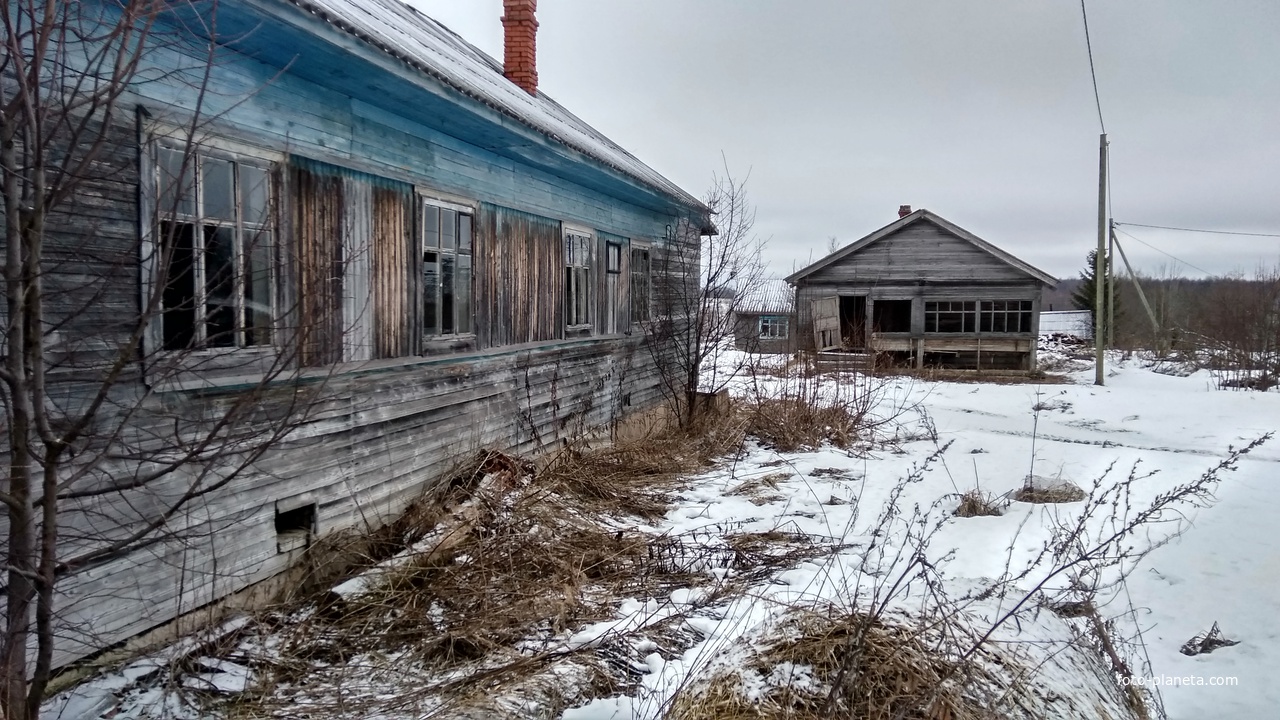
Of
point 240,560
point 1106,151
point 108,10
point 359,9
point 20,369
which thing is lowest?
point 240,560

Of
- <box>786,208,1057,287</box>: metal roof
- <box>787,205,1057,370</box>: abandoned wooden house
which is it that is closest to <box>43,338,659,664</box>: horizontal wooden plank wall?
<box>787,205,1057,370</box>: abandoned wooden house

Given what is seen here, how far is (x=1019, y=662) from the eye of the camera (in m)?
3.39

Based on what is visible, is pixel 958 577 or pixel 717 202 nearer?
pixel 958 577

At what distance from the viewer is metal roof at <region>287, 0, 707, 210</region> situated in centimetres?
467

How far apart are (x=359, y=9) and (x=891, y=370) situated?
14773mm

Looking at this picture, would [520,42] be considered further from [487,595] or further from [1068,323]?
[1068,323]

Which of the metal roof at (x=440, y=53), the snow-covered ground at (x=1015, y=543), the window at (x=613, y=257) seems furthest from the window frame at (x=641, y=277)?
the snow-covered ground at (x=1015, y=543)

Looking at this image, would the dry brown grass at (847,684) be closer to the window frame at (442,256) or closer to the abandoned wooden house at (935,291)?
the window frame at (442,256)

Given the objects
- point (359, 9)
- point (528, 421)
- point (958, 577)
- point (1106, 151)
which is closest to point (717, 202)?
point (528, 421)

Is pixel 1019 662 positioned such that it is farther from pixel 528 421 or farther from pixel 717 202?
pixel 717 202

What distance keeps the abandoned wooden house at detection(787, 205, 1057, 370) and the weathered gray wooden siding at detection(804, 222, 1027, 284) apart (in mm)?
26

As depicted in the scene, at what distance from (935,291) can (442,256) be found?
17653mm

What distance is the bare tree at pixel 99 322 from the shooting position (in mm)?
2352

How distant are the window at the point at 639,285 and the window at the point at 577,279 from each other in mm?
1564
